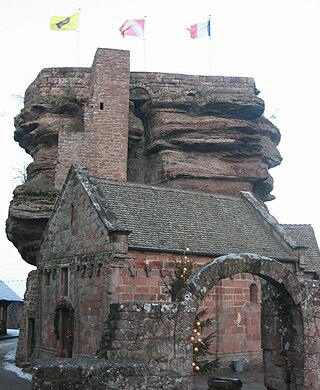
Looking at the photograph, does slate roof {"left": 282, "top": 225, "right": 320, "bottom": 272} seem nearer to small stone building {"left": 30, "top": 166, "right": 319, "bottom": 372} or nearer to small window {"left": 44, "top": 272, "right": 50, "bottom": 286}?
small stone building {"left": 30, "top": 166, "right": 319, "bottom": 372}

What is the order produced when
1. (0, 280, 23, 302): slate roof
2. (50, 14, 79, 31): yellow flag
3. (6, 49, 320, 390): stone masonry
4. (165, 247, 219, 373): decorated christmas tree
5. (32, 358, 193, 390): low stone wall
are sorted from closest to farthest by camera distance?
(32, 358, 193, 390): low stone wall
(6, 49, 320, 390): stone masonry
(165, 247, 219, 373): decorated christmas tree
(50, 14, 79, 31): yellow flag
(0, 280, 23, 302): slate roof

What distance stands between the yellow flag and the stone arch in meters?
26.3

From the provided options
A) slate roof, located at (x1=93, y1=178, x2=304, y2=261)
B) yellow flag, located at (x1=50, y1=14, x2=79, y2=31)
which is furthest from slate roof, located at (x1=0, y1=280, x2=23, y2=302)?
slate roof, located at (x1=93, y1=178, x2=304, y2=261)

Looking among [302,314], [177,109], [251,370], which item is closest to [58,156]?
[177,109]

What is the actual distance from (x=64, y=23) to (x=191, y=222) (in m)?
18.2

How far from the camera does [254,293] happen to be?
22.7 meters

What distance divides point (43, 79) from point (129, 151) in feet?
22.8

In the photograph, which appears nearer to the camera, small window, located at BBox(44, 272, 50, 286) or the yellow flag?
small window, located at BBox(44, 272, 50, 286)

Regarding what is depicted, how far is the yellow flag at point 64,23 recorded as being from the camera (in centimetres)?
3353

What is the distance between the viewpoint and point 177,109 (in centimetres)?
3228

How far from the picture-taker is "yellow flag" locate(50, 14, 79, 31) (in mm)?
33531

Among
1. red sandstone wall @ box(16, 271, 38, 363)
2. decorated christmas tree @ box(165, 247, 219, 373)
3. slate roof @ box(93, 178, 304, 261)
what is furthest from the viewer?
red sandstone wall @ box(16, 271, 38, 363)

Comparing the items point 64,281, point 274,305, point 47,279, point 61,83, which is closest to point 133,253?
point 64,281

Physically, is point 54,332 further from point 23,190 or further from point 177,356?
point 177,356
